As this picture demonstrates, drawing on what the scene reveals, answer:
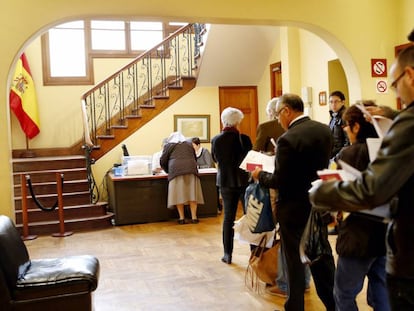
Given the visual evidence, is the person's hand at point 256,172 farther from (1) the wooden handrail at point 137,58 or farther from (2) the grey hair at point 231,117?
(1) the wooden handrail at point 137,58

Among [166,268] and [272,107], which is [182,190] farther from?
[272,107]

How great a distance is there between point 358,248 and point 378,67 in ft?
Answer: 11.0

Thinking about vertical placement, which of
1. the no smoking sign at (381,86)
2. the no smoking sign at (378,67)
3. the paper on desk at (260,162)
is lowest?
the paper on desk at (260,162)

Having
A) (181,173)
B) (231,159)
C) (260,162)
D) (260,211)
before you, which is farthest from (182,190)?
(260,162)

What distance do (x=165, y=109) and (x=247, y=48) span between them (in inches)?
76.5

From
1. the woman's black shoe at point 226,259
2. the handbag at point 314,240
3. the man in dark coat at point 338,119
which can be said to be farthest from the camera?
the man in dark coat at point 338,119

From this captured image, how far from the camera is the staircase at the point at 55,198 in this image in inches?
265

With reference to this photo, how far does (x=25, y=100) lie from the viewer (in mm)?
8219

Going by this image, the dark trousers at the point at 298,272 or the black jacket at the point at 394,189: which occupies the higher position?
the black jacket at the point at 394,189

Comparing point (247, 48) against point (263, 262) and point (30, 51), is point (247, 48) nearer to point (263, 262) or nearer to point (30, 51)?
point (30, 51)

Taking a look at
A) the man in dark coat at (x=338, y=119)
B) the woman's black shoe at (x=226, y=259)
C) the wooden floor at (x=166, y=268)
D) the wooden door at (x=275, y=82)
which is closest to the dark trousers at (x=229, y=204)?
the woman's black shoe at (x=226, y=259)

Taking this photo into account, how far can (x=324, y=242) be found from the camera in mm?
2730

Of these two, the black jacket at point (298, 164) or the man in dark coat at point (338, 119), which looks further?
the man in dark coat at point (338, 119)

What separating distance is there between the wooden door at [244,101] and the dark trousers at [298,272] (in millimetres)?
6590
